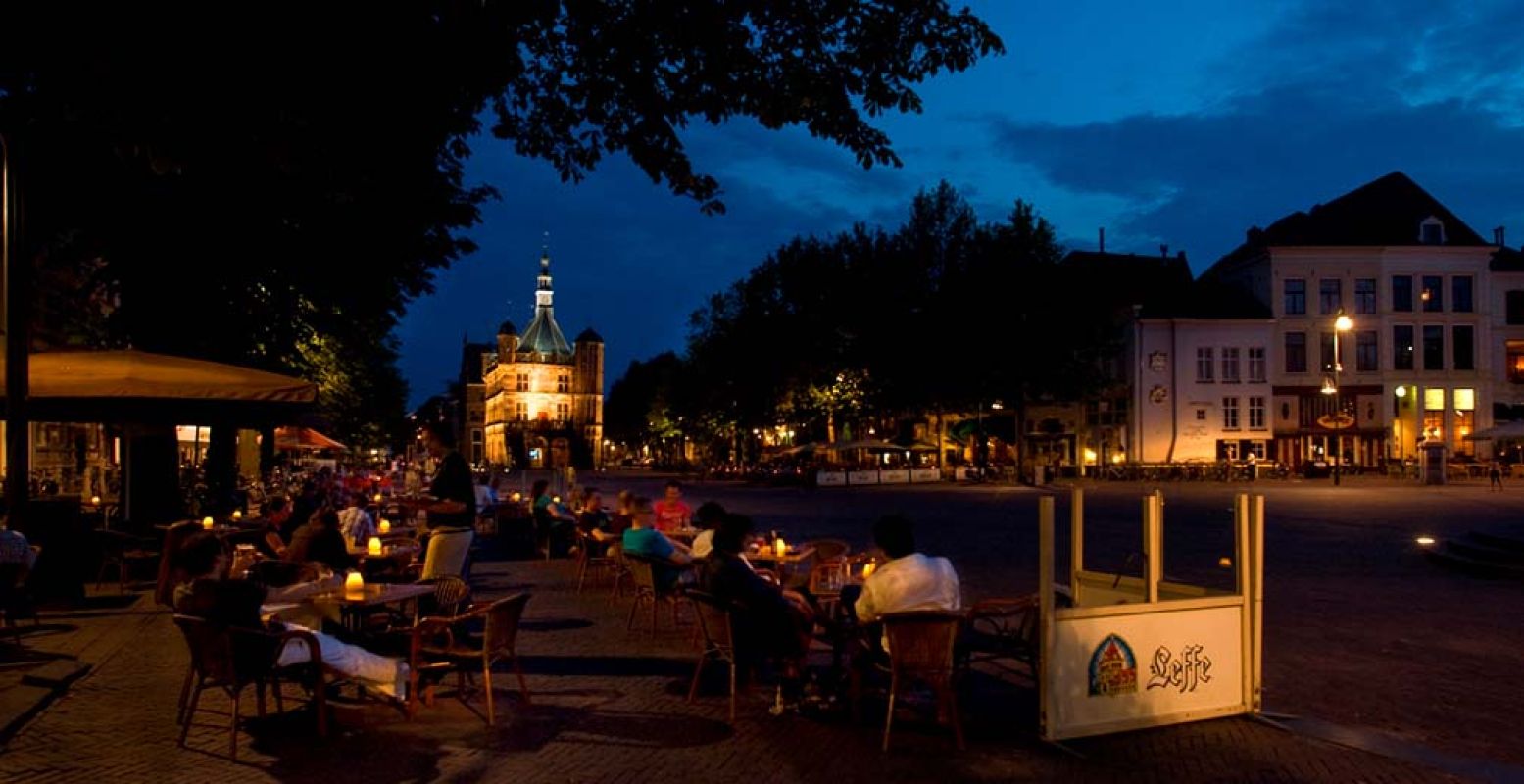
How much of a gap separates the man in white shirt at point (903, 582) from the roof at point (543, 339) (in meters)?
132

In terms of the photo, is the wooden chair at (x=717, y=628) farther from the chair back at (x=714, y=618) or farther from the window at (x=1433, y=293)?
the window at (x=1433, y=293)

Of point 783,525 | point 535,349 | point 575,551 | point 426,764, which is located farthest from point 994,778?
point 535,349

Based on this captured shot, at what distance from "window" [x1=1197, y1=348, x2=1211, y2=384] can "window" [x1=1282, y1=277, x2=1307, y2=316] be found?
4.88 m

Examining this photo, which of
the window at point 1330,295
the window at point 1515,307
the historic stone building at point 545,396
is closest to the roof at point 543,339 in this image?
the historic stone building at point 545,396

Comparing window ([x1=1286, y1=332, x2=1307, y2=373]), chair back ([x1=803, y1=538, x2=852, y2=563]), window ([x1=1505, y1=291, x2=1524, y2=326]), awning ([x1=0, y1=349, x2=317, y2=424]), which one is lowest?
chair back ([x1=803, y1=538, x2=852, y2=563])

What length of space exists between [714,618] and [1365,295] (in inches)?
2363

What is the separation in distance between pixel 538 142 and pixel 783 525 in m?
17.0

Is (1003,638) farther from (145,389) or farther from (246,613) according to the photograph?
(145,389)

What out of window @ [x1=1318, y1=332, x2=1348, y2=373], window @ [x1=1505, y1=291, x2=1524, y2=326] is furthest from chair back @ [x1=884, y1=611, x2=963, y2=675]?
window @ [x1=1505, y1=291, x2=1524, y2=326]

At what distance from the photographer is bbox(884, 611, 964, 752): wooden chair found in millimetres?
6695

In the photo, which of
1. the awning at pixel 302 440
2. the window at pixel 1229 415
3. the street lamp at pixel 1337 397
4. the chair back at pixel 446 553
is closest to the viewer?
the chair back at pixel 446 553

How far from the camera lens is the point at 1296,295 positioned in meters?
58.8

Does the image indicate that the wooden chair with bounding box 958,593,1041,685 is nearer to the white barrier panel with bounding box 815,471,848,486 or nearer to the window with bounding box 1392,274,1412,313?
the white barrier panel with bounding box 815,471,848,486

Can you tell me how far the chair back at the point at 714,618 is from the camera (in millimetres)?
7527
